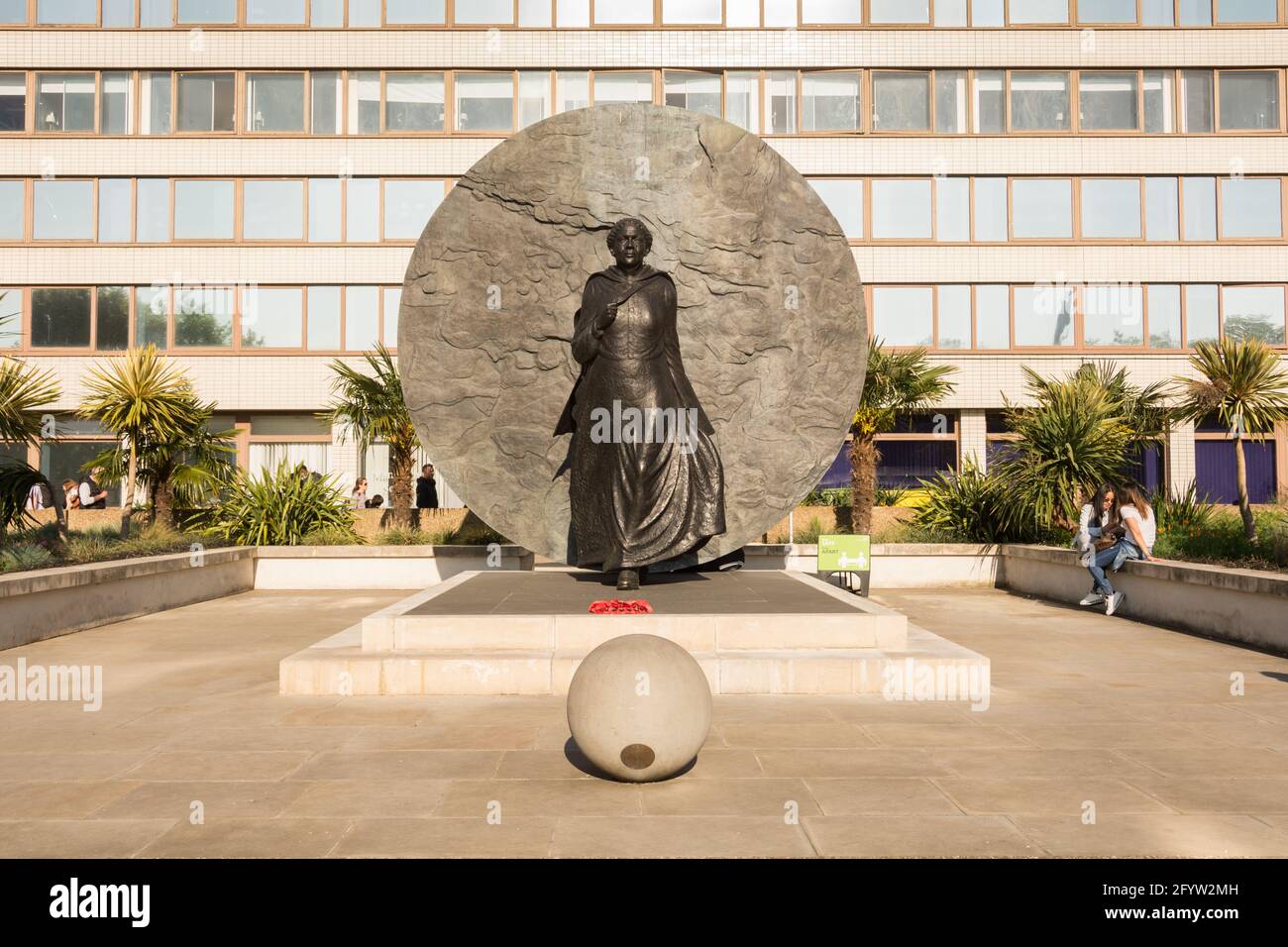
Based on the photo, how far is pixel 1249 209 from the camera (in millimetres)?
25219

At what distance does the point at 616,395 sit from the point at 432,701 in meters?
3.10

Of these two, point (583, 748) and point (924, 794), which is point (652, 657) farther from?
point (924, 794)

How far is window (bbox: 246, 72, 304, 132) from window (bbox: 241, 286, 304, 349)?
4.14 metres

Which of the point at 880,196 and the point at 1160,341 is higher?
the point at 880,196

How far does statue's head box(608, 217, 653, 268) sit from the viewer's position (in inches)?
336

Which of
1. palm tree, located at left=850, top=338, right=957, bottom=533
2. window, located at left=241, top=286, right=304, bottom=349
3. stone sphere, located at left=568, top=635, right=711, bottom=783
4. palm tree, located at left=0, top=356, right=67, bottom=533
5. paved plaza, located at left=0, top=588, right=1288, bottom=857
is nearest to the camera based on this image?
paved plaza, located at left=0, top=588, right=1288, bottom=857

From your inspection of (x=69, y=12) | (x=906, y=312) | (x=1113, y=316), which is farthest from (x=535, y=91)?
(x=1113, y=316)

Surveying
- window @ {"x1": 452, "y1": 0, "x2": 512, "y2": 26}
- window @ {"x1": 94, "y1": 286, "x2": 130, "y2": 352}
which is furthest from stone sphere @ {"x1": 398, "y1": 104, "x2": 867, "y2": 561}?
window @ {"x1": 94, "y1": 286, "x2": 130, "y2": 352}

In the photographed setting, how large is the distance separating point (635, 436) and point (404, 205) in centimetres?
1841

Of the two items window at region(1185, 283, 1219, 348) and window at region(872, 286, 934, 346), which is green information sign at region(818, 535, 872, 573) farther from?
window at region(1185, 283, 1219, 348)

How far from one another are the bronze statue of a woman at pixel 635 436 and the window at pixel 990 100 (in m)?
19.7
